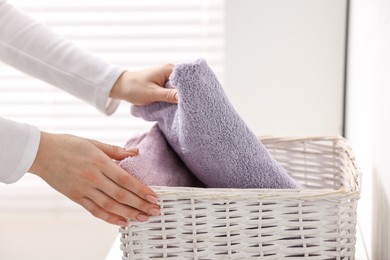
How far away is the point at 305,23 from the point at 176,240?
2.70 feet

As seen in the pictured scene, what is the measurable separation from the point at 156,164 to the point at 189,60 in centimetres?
73

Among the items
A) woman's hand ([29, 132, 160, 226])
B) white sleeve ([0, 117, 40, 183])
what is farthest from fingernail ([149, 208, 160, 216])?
white sleeve ([0, 117, 40, 183])

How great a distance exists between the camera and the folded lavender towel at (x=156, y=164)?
31.8 inches

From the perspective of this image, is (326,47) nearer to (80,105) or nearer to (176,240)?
(80,105)

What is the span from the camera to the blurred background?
148cm

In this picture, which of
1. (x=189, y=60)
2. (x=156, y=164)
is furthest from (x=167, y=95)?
(x=189, y=60)

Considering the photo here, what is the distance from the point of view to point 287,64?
4.92ft

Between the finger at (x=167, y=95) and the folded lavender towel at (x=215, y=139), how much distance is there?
65 mm

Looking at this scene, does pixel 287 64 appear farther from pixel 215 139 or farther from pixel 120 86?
pixel 215 139

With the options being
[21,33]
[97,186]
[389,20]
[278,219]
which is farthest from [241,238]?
[21,33]

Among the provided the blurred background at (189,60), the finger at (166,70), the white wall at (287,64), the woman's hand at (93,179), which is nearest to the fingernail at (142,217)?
the woman's hand at (93,179)

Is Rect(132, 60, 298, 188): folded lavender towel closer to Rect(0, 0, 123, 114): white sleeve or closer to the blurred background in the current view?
Rect(0, 0, 123, 114): white sleeve

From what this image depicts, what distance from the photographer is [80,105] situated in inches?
64.1

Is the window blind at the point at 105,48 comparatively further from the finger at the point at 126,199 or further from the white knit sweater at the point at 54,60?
the finger at the point at 126,199
